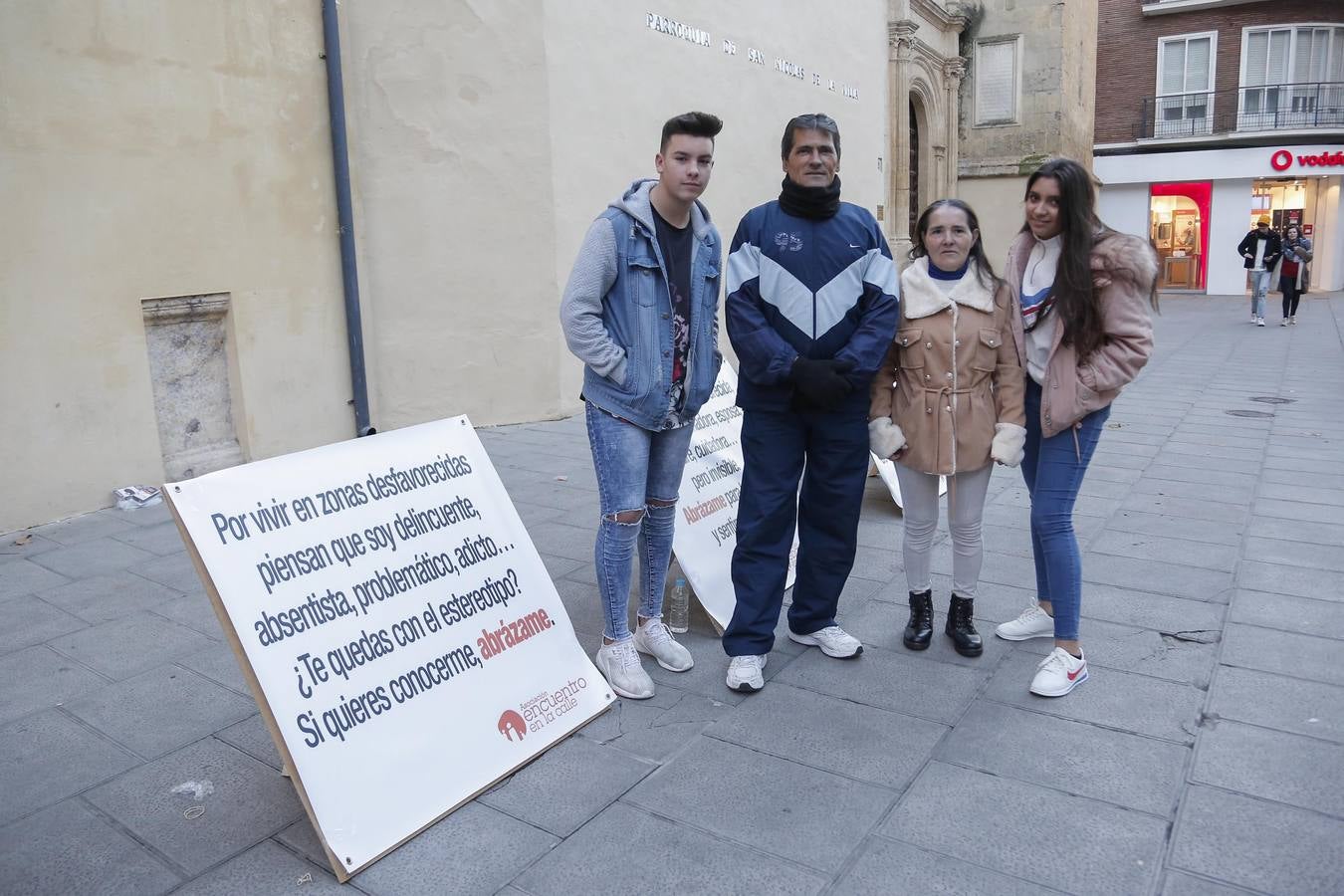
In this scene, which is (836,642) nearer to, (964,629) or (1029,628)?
(964,629)

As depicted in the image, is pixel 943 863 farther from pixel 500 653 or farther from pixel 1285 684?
pixel 1285 684

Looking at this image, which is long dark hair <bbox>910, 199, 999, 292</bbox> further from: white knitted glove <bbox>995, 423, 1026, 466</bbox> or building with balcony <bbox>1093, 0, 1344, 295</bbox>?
building with balcony <bbox>1093, 0, 1344, 295</bbox>

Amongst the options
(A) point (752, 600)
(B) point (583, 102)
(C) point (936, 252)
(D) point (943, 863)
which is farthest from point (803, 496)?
(B) point (583, 102)

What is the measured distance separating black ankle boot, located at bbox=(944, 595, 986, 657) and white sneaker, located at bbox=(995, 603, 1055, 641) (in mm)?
133

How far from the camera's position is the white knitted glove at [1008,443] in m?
3.84

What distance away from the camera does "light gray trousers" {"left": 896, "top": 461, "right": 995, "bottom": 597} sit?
13.3 ft

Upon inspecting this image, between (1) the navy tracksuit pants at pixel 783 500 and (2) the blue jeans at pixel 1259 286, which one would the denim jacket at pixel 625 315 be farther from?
(2) the blue jeans at pixel 1259 286

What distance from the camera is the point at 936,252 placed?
3.89 metres

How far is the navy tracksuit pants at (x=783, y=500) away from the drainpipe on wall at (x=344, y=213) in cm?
493

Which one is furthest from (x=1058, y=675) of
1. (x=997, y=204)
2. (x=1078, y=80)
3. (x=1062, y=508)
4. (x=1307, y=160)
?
(x=1307, y=160)

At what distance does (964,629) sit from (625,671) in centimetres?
139

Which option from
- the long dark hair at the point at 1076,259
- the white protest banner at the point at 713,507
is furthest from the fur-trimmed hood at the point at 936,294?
the white protest banner at the point at 713,507

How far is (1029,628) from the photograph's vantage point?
4312 millimetres

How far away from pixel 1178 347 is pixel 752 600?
14.6 meters
